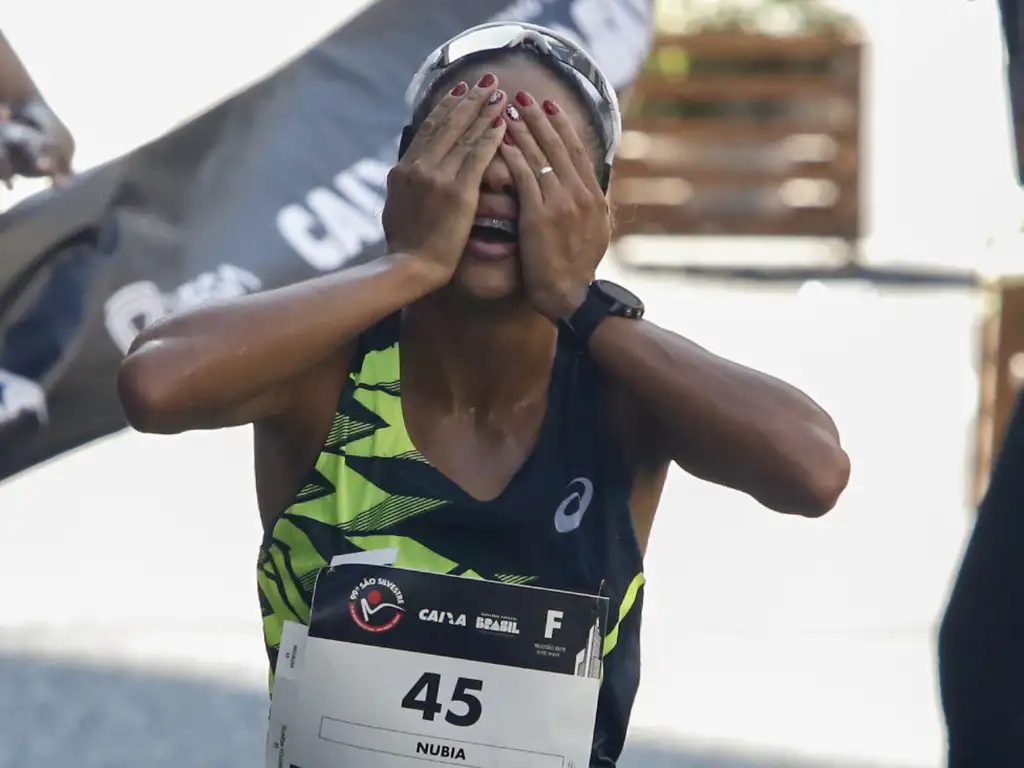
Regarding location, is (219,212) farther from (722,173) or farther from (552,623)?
(722,173)

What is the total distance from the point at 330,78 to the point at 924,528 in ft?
9.93

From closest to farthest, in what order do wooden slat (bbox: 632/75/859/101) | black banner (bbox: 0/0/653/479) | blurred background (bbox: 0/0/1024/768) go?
black banner (bbox: 0/0/653/479), blurred background (bbox: 0/0/1024/768), wooden slat (bbox: 632/75/859/101)

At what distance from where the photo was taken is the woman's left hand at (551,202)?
220 cm

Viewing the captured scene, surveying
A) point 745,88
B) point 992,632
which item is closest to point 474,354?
point 992,632

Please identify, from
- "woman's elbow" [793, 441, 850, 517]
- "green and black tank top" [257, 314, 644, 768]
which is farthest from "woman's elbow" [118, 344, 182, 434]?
"woman's elbow" [793, 441, 850, 517]

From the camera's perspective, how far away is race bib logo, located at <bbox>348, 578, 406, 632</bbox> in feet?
7.12

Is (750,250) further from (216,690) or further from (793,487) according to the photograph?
(793,487)

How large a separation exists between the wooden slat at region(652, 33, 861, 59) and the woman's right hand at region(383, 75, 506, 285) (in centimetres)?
1147

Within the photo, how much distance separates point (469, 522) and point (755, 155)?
11.6 metres

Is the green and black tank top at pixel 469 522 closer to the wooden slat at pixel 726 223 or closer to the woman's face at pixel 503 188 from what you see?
the woman's face at pixel 503 188

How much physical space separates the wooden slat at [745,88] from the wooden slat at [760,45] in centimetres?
21

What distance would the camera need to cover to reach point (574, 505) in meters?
2.24

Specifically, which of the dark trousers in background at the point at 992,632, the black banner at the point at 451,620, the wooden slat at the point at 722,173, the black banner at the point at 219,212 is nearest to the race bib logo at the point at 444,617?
the black banner at the point at 451,620

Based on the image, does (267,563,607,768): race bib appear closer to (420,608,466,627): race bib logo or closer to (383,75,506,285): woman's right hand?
(420,608,466,627): race bib logo
